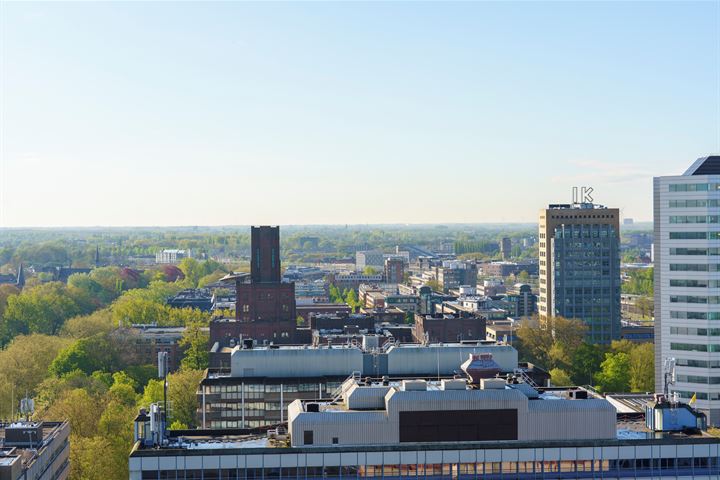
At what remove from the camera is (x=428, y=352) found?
100m

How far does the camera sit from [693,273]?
11000 cm

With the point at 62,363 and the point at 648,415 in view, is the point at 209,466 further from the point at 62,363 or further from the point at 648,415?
the point at 62,363

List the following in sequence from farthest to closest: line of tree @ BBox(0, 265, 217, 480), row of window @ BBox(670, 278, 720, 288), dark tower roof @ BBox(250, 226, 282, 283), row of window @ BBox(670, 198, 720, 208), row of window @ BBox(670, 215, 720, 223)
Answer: dark tower roof @ BBox(250, 226, 282, 283) < row of window @ BBox(670, 278, 720, 288) < row of window @ BBox(670, 215, 720, 223) < row of window @ BBox(670, 198, 720, 208) < line of tree @ BBox(0, 265, 217, 480)

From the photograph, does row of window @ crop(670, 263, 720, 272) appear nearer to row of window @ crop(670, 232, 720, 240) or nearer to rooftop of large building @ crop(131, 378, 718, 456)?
row of window @ crop(670, 232, 720, 240)

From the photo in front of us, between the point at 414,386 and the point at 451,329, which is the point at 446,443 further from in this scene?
the point at 451,329

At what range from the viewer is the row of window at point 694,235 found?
4279 inches

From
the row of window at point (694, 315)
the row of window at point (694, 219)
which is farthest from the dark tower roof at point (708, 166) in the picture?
the row of window at point (694, 315)

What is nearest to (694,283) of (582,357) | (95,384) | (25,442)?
(582,357)

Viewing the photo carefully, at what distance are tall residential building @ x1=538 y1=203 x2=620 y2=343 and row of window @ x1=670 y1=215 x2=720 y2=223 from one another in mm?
71868

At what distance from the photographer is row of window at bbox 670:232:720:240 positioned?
109 meters

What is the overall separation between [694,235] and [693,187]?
17.3 feet

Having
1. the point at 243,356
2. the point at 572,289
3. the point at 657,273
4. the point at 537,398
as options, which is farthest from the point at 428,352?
the point at 572,289

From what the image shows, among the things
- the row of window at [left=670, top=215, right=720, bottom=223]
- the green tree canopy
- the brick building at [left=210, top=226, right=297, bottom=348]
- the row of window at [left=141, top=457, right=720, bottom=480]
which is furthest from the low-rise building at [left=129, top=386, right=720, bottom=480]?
the brick building at [left=210, top=226, right=297, bottom=348]

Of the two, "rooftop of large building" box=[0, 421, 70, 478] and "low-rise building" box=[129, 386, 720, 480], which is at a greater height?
"low-rise building" box=[129, 386, 720, 480]
